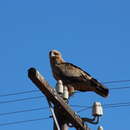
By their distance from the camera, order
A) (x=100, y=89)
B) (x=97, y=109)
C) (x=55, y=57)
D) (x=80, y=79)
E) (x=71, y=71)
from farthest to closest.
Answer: (x=55, y=57) < (x=71, y=71) < (x=80, y=79) < (x=100, y=89) < (x=97, y=109)

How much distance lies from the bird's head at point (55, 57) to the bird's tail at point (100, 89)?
181cm

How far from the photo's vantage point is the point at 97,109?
30.9 feet

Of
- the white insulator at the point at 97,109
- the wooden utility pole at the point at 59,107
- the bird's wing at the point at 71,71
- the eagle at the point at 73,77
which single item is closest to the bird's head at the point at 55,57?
the eagle at the point at 73,77

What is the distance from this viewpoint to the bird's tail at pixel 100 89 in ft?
36.0

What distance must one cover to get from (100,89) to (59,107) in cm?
225

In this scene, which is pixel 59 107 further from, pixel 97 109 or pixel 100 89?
pixel 100 89

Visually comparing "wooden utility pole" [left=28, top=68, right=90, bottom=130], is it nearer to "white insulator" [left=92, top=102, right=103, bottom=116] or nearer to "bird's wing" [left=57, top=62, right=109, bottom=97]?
"white insulator" [left=92, top=102, right=103, bottom=116]

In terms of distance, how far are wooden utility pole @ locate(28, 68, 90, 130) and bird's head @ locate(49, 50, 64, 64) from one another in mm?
3705

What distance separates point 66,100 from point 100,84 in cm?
207

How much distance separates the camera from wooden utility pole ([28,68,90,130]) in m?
8.40

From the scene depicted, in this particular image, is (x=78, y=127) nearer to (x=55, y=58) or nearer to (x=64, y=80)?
(x=64, y=80)

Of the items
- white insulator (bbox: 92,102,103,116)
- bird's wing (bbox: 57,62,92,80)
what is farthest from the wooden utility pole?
bird's wing (bbox: 57,62,92,80)

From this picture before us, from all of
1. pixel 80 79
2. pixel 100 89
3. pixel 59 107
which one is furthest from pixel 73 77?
pixel 59 107

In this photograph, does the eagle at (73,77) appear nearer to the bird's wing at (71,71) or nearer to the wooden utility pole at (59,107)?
the bird's wing at (71,71)
